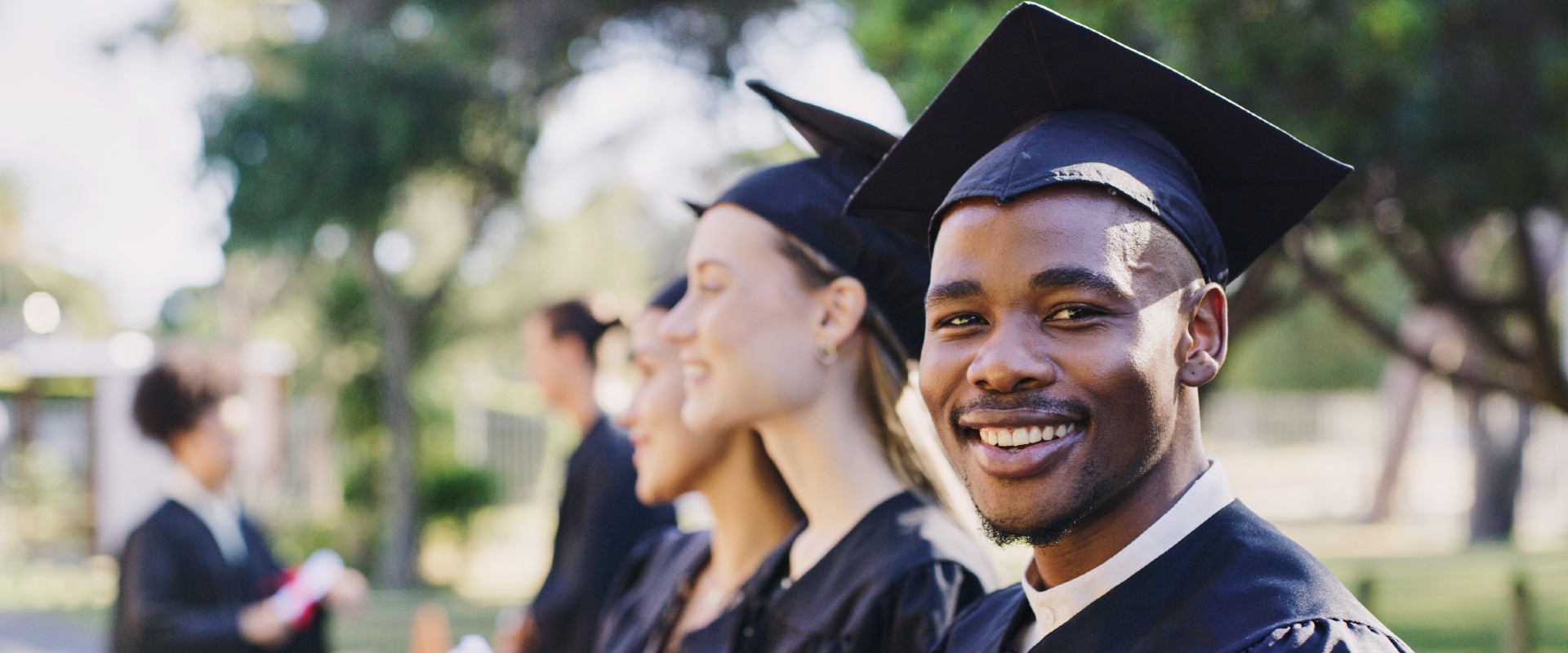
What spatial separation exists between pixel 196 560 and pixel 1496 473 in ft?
52.8

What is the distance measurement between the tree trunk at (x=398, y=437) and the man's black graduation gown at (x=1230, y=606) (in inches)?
510

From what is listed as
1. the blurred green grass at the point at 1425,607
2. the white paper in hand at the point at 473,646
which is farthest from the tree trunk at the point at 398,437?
the white paper in hand at the point at 473,646

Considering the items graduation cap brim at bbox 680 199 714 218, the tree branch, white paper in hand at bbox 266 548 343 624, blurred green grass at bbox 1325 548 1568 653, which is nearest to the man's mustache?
graduation cap brim at bbox 680 199 714 218

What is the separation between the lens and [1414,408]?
19531 millimetres

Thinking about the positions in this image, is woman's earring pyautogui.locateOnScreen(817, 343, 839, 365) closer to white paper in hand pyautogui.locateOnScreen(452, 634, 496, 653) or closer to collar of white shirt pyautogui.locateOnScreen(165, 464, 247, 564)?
white paper in hand pyautogui.locateOnScreen(452, 634, 496, 653)

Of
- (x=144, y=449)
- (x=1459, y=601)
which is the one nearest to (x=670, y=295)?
(x=1459, y=601)

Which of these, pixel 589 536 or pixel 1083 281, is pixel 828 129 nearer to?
pixel 1083 281

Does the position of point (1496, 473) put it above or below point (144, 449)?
below

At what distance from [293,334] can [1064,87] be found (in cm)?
2615

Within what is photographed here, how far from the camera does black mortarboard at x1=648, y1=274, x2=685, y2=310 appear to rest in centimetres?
361

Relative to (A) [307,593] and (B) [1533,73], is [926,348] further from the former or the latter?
(B) [1533,73]

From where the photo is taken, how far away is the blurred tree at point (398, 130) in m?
12.7

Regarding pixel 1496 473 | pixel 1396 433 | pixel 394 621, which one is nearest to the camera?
pixel 394 621

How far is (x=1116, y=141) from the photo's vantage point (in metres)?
1.73
